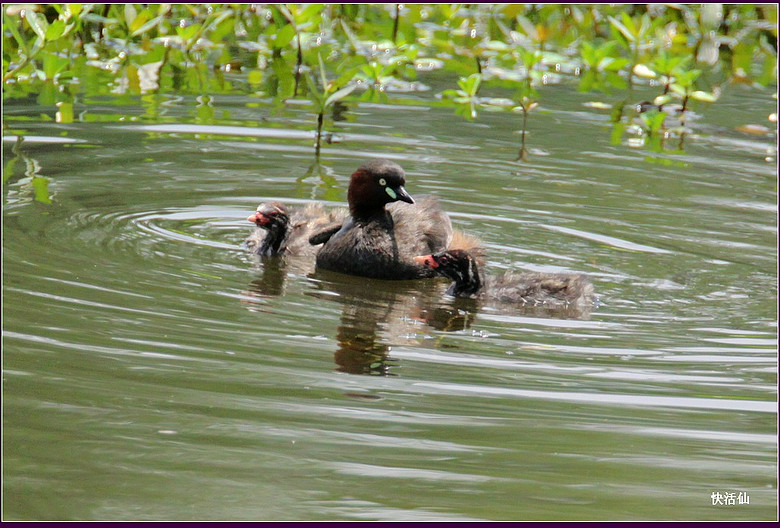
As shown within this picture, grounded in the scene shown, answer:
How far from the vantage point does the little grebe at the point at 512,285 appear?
664 centimetres

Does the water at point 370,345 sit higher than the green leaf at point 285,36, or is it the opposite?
the green leaf at point 285,36

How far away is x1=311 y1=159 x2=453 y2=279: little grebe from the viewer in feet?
23.9

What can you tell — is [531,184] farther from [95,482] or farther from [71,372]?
[95,482]

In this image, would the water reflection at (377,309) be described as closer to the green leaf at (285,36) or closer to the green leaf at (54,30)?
the green leaf at (54,30)

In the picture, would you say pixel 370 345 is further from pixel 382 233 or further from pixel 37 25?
pixel 37 25

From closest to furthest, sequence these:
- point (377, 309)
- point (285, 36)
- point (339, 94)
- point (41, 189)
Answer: point (377, 309) → point (41, 189) → point (339, 94) → point (285, 36)

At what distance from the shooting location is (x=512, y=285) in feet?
22.3

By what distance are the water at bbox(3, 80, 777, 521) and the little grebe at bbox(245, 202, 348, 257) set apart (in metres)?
Answer: 0.20

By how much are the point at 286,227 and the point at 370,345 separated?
2.21m

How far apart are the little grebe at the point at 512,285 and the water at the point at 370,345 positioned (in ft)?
0.67

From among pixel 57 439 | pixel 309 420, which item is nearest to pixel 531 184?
pixel 309 420

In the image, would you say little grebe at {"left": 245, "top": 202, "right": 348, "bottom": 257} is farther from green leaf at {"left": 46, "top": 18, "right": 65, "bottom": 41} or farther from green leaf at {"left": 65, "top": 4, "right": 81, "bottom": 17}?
green leaf at {"left": 65, "top": 4, "right": 81, "bottom": 17}

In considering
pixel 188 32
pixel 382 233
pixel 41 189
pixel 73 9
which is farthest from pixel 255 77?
pixel 382 233

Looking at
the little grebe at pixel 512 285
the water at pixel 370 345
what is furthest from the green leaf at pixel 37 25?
the little grebe at pixel 512 285
